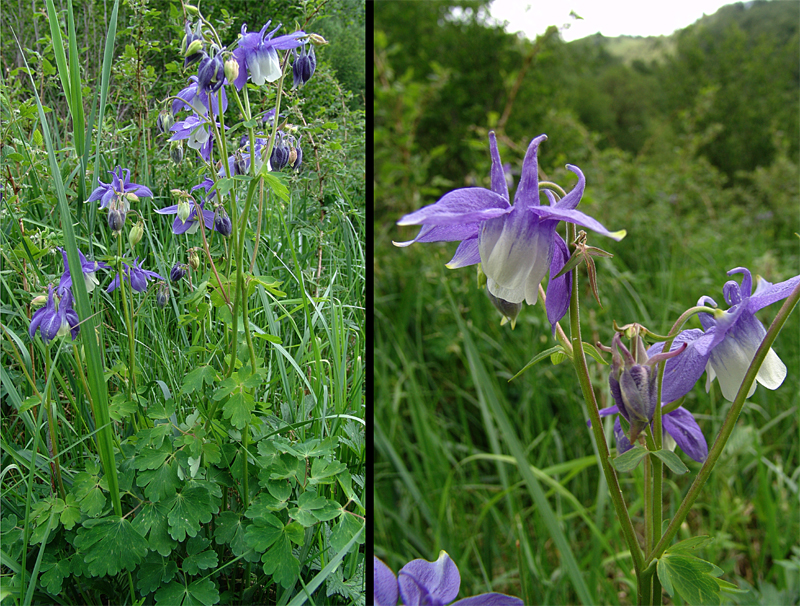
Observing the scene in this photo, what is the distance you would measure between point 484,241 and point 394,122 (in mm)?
1822

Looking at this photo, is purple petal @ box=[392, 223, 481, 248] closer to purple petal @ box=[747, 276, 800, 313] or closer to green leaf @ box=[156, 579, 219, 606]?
purple petal @ box=[747, 276, 800, 313]

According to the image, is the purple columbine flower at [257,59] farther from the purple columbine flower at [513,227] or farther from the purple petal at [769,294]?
the purple petal at [769,294]

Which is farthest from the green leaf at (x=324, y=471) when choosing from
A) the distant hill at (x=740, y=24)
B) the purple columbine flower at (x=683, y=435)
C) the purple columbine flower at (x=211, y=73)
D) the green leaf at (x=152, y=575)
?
the distant hill at (x=740, y=24)

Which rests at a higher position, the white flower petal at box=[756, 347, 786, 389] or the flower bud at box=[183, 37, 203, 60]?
the flower bud at box=[183, 37, 203, 60]

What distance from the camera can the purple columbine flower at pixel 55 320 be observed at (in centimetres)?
81

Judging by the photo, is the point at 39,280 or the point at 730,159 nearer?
the point at 39,280

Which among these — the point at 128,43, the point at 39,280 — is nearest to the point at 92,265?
the point at 39,280

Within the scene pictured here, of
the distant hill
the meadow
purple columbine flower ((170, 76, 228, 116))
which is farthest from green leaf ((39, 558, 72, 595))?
the distant hill

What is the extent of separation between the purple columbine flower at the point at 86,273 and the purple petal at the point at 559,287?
2.21 feet

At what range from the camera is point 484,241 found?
1.47 feet

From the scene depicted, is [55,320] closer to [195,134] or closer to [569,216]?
[195,134]

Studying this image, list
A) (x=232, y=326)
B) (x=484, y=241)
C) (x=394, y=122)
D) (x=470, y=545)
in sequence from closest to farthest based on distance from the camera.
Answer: (x=484, y=241) → (x=232, y=326) → (x=470, y=545) → (x=394, y=122)

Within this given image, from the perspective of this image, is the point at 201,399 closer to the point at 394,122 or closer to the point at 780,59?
the point at 394,122

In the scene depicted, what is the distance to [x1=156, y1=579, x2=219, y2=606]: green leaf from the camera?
0.81 m
